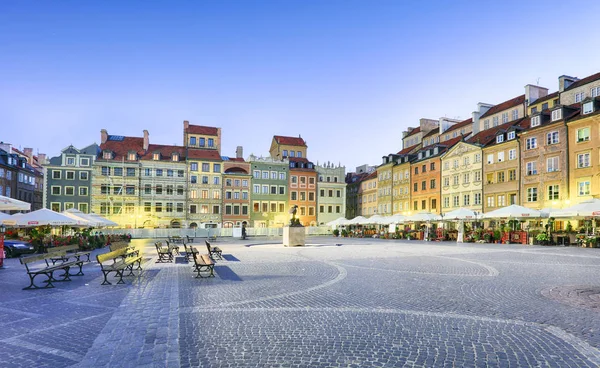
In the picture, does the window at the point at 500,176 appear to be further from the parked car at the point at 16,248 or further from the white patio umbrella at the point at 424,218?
the parked car at the point at 16,248

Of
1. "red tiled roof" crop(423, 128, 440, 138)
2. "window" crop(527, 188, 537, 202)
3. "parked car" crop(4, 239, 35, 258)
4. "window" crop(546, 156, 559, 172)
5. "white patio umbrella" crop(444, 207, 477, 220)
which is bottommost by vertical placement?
"parked car" crop(4, 239, 35, 258)

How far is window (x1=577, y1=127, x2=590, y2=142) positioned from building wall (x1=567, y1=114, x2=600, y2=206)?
0.17m

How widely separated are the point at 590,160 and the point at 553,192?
177 inches

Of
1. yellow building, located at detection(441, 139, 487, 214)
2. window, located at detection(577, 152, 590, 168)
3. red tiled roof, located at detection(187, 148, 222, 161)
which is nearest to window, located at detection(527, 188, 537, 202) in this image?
window, located at detection(577, 152, 590, 168)

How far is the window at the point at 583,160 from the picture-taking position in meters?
35.1

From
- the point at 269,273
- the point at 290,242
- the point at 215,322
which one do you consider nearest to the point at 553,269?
the point at 269,273

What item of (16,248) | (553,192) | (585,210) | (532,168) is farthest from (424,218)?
(16,248)

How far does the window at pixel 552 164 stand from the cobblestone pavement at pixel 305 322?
96.1ft

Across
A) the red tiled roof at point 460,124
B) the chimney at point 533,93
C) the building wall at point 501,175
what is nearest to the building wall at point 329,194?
the red tiled roof at point 460,124

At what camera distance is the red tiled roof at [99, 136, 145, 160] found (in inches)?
2532

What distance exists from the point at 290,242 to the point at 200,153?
41.2 meters

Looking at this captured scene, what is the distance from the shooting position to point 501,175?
44.8 metres

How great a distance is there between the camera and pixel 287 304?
907cm

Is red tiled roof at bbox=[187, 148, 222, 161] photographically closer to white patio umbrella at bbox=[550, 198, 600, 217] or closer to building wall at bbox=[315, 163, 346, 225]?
building wall at bbox=[315, 163, 346, 225]
